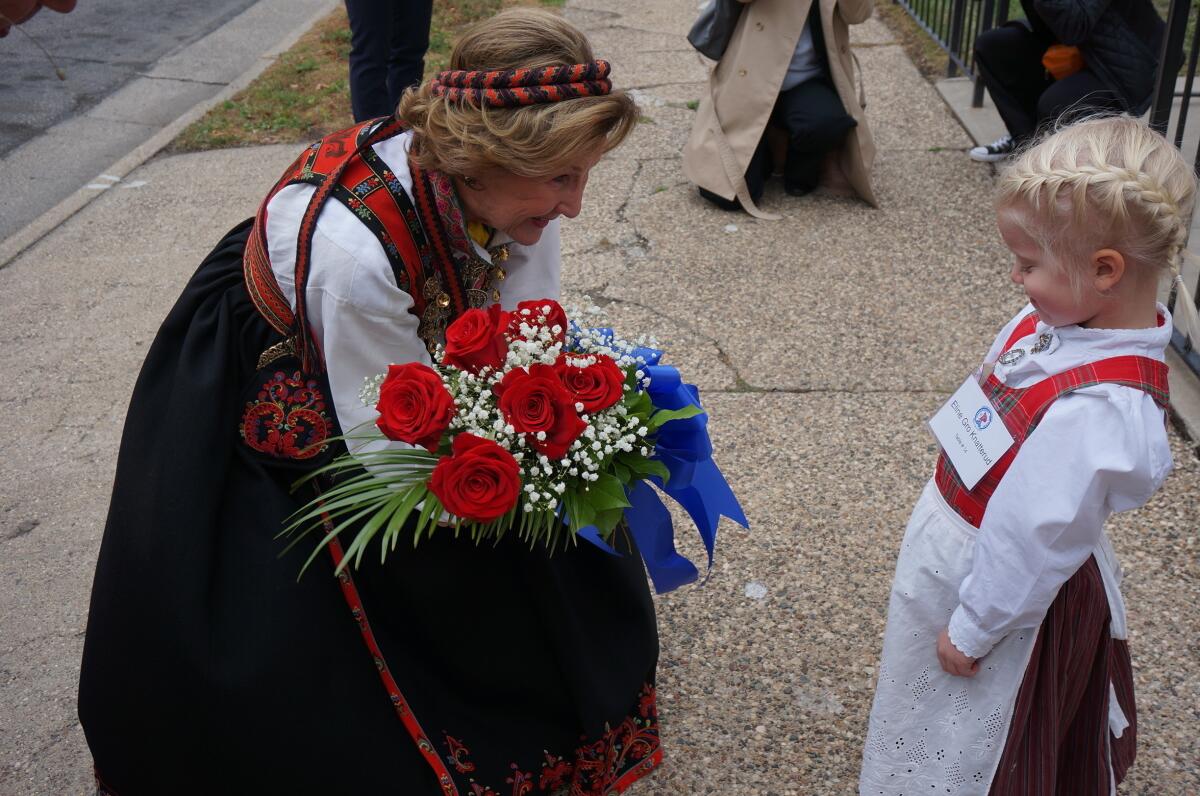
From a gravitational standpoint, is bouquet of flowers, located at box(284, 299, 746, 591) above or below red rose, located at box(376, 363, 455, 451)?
below

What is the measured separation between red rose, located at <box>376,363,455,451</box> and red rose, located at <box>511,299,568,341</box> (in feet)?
0.72

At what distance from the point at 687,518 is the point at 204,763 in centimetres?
155

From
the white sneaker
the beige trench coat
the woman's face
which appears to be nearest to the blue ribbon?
the woman's face

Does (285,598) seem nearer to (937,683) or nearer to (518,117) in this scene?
(518,117)

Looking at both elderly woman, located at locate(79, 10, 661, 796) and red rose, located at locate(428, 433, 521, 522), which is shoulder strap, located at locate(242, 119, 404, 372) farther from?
red rose, located at locate(428, 433, 521, 522)

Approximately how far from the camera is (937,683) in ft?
6.17

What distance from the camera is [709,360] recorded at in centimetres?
388

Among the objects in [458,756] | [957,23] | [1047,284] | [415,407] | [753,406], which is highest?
[1047,284]

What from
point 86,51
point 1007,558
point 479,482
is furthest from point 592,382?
point 86,51

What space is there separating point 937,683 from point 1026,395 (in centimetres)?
54

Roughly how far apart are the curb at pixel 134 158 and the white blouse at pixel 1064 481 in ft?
15.4

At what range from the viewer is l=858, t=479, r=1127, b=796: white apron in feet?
5.90

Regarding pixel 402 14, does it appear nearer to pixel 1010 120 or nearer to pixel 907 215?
pixel 907 215

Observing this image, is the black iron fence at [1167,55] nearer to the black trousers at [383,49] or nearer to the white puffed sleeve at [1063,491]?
Answer: the white puffed sleeve at [1063,491]
